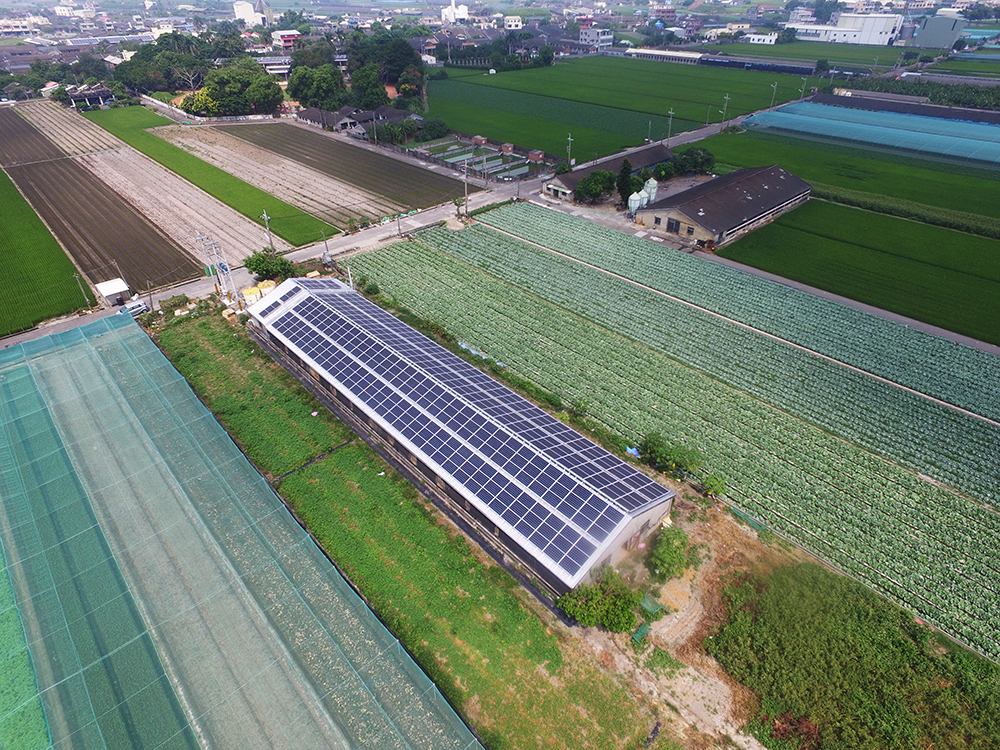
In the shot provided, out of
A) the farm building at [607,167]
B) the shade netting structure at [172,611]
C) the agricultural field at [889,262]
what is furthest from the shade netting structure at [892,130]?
the shade netting structure at [172,611]

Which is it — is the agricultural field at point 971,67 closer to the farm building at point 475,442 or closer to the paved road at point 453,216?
the paved road at point 453,216

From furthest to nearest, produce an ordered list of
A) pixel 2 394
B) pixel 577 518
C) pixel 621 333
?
pixel 621 333, pixel 2 394, pixel 577 518

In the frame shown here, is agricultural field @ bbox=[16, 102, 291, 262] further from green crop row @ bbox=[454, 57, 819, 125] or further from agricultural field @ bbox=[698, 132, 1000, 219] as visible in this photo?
green crop row @ bbox=[454, 57, 819, 125]

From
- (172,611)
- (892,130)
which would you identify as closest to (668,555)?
(172,611)

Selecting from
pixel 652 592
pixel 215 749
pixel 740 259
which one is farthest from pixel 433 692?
pixel 740 259

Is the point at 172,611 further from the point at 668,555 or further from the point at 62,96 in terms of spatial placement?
the point at 62,96

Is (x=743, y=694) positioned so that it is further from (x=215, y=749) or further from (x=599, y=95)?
(x=599, y=95)
